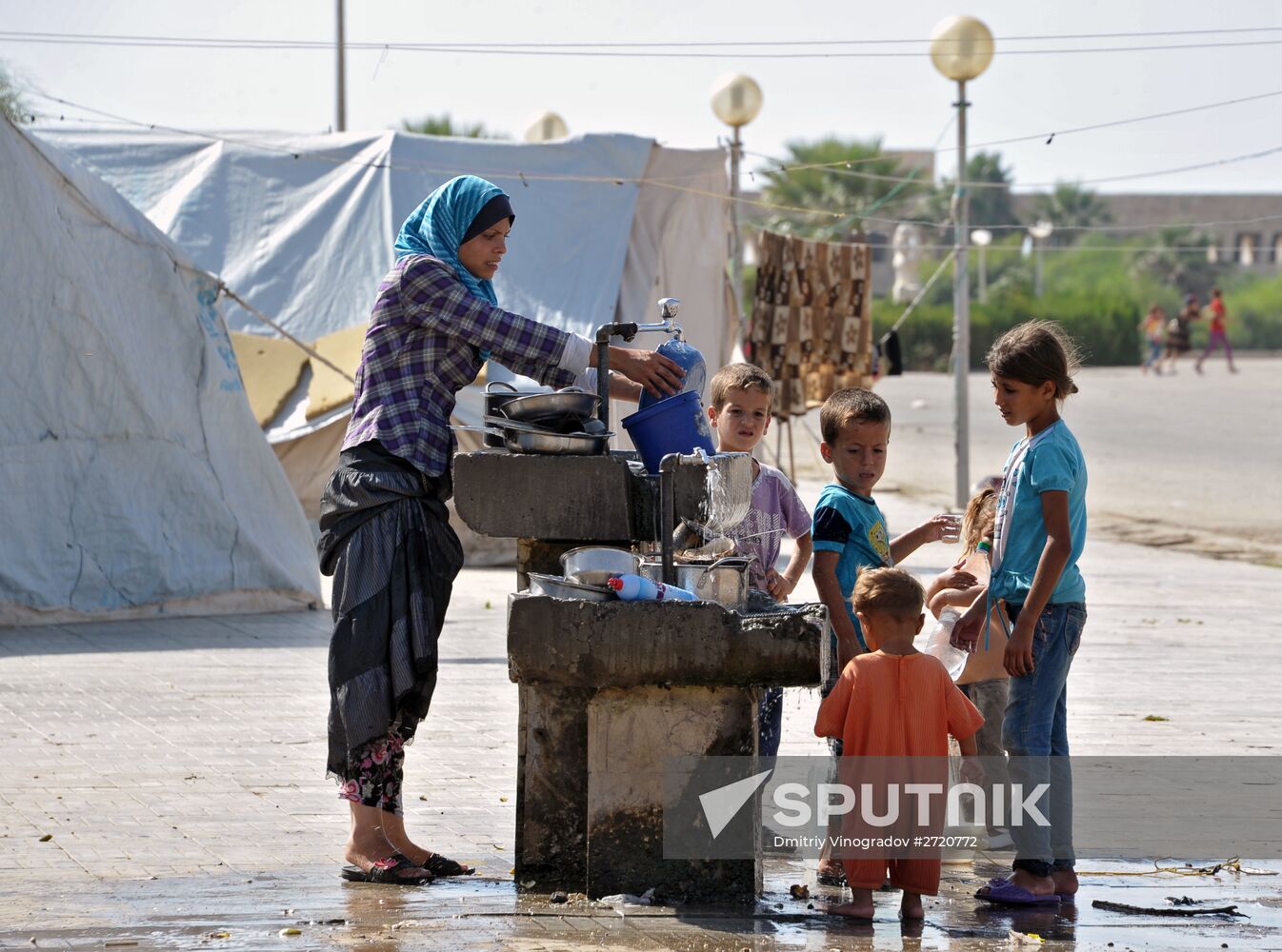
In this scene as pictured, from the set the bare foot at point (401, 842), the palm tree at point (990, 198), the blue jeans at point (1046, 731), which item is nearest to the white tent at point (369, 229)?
the bare foot at point (401, 842)

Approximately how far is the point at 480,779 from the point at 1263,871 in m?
2.51

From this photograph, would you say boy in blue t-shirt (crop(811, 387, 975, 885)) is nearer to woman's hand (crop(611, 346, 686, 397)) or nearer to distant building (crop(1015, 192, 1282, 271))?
woman's hand (crop(611, 346, 686, 397))

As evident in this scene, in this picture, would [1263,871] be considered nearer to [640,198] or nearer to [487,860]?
[487,860]

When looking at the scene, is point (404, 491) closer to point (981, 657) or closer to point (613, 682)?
point (613, 682)

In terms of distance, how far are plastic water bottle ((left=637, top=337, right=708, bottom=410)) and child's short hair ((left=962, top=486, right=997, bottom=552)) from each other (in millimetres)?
1102

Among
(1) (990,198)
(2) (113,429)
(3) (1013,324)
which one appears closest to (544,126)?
(2) (113,429)

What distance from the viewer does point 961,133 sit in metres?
16.1

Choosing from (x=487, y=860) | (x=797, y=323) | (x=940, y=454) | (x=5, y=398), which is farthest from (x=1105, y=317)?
(x=487, y=860)

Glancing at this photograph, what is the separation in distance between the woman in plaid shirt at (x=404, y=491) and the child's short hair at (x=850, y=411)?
0.56 m

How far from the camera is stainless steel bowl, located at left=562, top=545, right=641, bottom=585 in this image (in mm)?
4055

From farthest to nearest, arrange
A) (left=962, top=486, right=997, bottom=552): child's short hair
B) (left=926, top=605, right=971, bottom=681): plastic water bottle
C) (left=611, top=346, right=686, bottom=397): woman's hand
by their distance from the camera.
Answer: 1. (left=962, top=486, right=997, bottom=552): child's short hair
2. (left=926, top=605, right=971, bottom=681): plastic water bottle
3. (left=611, top=346, right=686, bottom=397): woman's hand

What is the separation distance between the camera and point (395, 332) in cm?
443

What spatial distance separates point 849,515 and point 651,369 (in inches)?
28.6

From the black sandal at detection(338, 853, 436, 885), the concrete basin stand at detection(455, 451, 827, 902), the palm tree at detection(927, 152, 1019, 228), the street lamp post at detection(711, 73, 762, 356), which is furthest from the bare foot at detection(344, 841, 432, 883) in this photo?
the palm tree at detection(927, 152, 1019, 228)
